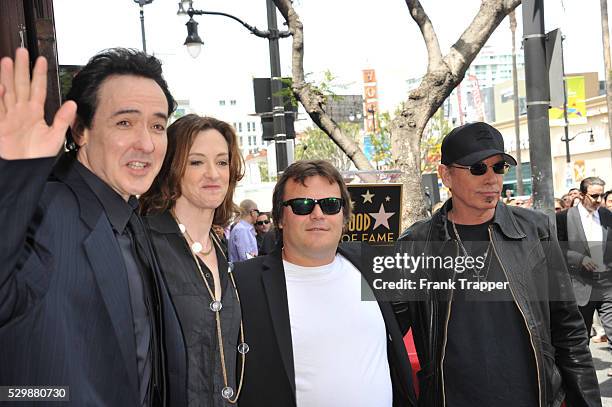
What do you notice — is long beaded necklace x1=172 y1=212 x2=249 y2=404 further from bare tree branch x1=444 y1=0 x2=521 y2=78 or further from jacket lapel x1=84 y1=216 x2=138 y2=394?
bare tree branch x1=444 y1=0 x2=521 y2=78

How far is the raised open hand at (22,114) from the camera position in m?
1.39

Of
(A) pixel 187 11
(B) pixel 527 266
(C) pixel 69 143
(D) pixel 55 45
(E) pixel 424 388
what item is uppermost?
(A) pixel 187 11

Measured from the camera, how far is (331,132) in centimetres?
751

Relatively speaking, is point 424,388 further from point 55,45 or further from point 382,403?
point 55,45

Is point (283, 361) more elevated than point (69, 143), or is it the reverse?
point (69, 143)

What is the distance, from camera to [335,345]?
275 centimetres

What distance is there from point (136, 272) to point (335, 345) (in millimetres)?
1071

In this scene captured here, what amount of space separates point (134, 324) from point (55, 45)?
1.10 metres

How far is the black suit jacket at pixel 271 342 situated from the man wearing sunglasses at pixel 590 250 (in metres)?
5.17

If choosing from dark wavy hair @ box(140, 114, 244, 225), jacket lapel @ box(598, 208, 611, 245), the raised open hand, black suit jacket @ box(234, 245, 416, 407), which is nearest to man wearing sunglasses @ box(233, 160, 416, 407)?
black suit jacket @ box(234, 245, 416, 407)

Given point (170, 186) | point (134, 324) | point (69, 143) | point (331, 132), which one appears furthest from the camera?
point (331, 132)

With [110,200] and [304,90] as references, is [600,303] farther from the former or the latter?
[110,200]

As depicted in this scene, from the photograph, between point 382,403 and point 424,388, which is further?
point 424,388

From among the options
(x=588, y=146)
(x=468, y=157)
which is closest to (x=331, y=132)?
(x=468, y=157)
